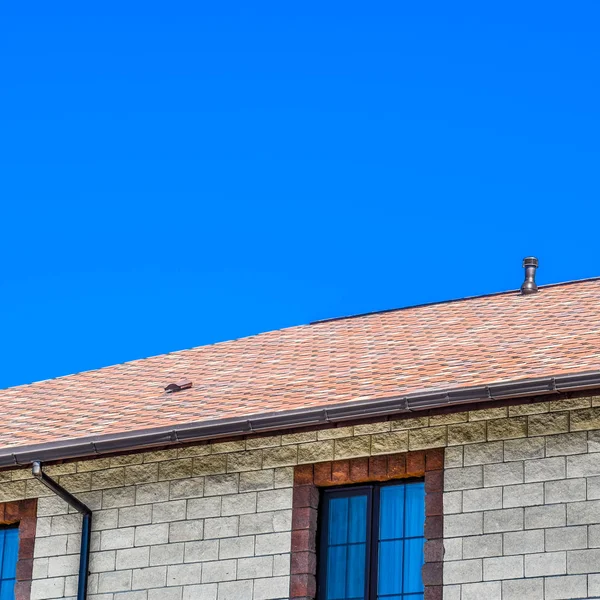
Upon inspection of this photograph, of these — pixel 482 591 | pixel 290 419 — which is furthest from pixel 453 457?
pixel 290 419

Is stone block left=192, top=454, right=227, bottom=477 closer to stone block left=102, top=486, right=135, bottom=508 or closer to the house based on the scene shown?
the house

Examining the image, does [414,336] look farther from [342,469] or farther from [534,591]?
[534,591]

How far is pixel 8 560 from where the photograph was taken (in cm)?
1520

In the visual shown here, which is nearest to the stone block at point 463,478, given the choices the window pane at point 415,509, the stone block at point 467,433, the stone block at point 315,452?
the stone block at point 467,433

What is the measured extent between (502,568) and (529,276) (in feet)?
26.5

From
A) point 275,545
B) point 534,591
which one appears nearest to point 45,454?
point 275,545

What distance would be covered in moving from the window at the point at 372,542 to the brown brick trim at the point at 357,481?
121 mm

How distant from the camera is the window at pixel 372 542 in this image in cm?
1324

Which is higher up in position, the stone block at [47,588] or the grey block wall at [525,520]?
the grey block wall at [525,520]

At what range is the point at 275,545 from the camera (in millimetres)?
13672

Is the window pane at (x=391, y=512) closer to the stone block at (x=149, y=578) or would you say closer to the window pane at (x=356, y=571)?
the window pane at (x=356, y=571)

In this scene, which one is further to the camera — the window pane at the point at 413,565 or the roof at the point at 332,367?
the roof at the point at 332,367

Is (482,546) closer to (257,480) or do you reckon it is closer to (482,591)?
(482,591)

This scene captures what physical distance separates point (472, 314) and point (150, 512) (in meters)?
5.93
